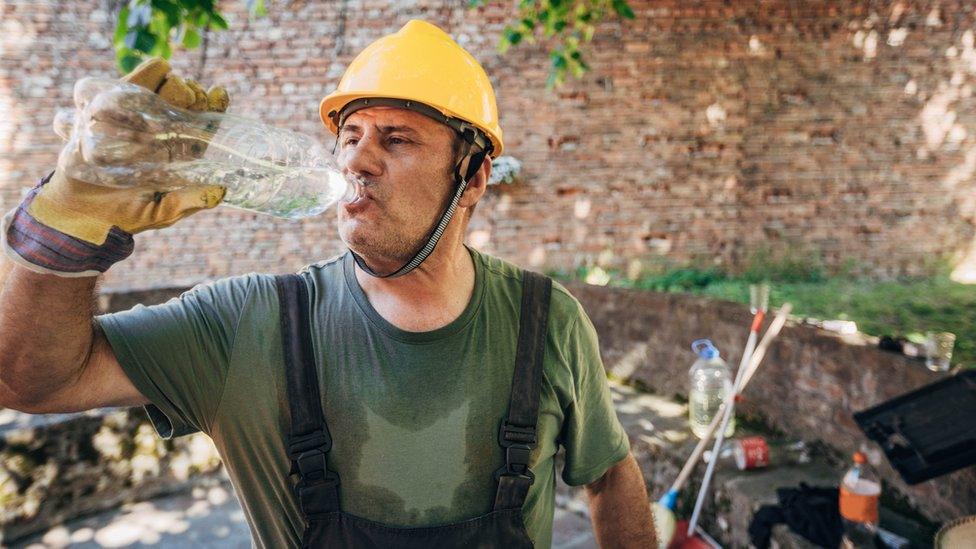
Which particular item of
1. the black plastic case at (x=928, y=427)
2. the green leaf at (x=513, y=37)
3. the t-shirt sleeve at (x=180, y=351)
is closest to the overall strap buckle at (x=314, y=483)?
the t-shirt sleeve at (x=180, y=351)

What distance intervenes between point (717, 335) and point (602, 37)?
3753 millimetres

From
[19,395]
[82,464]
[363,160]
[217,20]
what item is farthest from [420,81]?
[82,464]

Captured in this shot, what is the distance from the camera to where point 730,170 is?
6.78 meters

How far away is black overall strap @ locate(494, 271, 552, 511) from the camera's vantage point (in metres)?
1.41

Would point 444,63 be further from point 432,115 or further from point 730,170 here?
point 730,170

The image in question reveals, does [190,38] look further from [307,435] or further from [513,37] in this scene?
[513,37]

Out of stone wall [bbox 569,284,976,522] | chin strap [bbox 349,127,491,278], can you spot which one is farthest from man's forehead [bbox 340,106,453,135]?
stone wall [bbox 569,284,976,522]

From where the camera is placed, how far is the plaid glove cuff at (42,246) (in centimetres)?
96

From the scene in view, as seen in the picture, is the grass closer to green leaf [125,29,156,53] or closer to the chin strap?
the chin strap

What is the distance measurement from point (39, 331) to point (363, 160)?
0.73 meters

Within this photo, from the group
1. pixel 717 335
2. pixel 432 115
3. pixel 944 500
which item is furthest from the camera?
pixel 717 335

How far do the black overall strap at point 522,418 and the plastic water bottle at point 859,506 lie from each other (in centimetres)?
181

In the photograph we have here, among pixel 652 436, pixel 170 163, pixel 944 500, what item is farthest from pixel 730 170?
pixel 170 163

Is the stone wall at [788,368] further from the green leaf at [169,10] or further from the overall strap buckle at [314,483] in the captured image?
the green leaf at [169,10]
